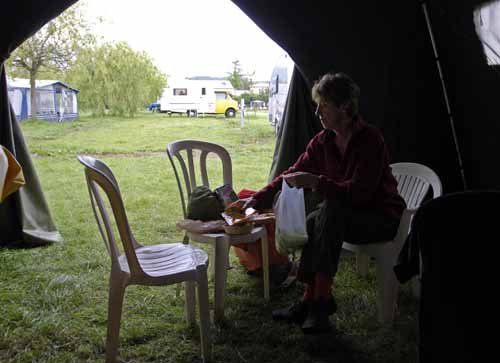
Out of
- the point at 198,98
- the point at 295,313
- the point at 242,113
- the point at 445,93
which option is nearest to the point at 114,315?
the point at 295,313

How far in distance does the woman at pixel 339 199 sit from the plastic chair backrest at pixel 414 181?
0.42 metres

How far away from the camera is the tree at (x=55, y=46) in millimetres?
5750

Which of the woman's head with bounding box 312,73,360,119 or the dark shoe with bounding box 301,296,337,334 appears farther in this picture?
the woman's head with bounding box 312,73,360,119

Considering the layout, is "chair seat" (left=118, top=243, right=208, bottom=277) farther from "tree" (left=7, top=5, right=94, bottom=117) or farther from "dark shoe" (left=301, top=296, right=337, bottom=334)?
"tree" (left=7, top=5, right=94, bottom=117)

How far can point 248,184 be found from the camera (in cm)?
536

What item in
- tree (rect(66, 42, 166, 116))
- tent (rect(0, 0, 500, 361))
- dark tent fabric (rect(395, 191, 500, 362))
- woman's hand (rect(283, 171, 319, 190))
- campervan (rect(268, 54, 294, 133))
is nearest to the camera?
dark tent fabric (rect(395, 191, 500, 362))

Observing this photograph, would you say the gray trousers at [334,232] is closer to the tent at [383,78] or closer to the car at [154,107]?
the tent at [383,78]

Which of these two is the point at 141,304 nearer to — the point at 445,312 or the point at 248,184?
the point at 445,312

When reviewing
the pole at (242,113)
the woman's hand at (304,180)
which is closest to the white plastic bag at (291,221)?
the woman's hand at (304,180)

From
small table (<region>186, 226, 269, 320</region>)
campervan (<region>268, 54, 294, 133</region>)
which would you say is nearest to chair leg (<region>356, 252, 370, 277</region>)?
small table (<region>186, 226, 269, 320</region>)

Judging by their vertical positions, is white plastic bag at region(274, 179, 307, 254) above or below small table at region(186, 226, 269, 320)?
above

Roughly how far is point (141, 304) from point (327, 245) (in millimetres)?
1013

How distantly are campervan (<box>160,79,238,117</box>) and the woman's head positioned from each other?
20.6 feet

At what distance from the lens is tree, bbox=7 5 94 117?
5750mm
